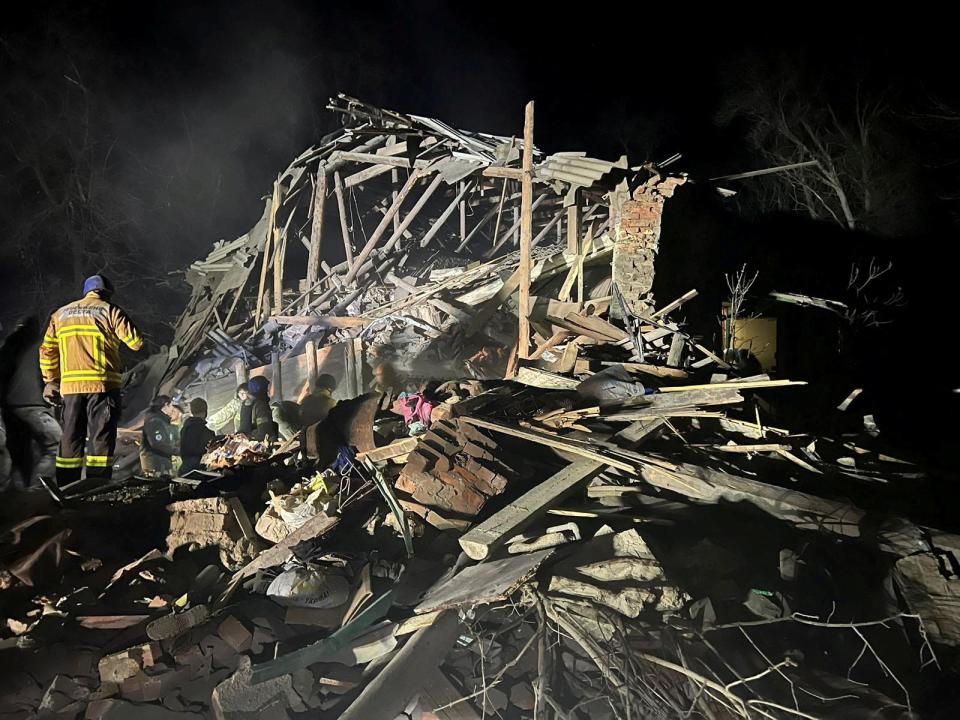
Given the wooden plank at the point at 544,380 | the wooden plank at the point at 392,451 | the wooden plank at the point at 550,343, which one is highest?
the wooden plank at the point at 550,343

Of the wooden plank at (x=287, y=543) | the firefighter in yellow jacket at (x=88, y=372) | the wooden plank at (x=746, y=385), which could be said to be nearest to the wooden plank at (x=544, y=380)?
the wooden plank at (x=746, y=385)

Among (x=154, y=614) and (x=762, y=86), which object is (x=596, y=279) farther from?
(x=762, y=86)

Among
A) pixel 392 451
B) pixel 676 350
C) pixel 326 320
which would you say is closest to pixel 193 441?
pixel 392 451

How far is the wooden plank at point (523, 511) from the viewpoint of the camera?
3.36 meters

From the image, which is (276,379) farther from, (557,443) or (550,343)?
(557,443)

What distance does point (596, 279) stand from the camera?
10.0 meters

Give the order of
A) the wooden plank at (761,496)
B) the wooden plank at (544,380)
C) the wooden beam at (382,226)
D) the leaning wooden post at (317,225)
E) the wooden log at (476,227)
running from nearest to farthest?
1. the wooden plank at (761,496)
2. the wooden plank at (544,380)
3. the wooden beam at (382,226)
4. the leaning wooden post at (317,225)
5. the wooden log at (476,227)

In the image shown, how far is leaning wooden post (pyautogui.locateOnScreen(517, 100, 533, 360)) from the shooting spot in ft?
26.0

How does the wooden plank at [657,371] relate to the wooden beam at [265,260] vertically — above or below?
below

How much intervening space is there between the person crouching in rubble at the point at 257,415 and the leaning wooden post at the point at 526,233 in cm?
377

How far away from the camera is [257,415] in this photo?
25.5 feet

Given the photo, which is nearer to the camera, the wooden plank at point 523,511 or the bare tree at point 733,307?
the wooden plank at point 523,511

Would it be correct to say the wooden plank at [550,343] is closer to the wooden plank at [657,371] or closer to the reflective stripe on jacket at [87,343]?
the wooden plank at [657,371]

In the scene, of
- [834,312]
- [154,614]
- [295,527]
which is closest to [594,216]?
[834,312]
